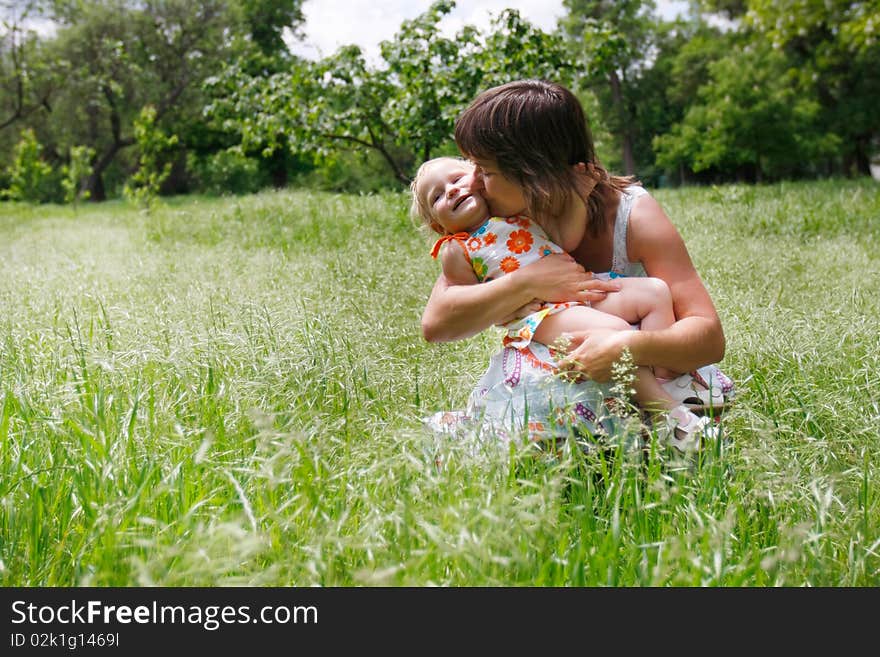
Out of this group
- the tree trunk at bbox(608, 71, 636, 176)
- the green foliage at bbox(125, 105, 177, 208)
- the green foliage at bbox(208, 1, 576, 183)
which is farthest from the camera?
the tree trunk at bbox(608, 71, 636, 176)

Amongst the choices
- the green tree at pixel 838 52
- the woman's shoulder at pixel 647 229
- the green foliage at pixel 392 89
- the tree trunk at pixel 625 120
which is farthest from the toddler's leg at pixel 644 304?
the tree trunk at pixel 625 120

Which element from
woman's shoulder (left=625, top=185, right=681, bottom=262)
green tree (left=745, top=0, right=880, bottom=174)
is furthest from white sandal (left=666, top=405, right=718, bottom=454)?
green tree (left=745, top=0, right=880, bottom=174)

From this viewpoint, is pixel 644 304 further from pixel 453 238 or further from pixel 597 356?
pixel 453 238

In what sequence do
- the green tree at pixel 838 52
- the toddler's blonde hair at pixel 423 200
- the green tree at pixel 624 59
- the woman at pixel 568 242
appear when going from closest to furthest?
1. the woman at pixel 568 242
2. the toddler's blonde hair at pixel 423 200
3. the green tree at pixel 838 52
4. the green tree at pixel 624 59

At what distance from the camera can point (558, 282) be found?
2.38 meters

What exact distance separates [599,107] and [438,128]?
103 feet

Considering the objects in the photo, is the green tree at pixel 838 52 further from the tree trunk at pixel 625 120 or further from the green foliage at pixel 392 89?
the tree trunk at pixel 625 120

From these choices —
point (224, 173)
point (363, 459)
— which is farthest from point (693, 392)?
point (224, 173)

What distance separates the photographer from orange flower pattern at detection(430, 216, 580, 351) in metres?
2.48

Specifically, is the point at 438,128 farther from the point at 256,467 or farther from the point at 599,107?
the point at 599,107

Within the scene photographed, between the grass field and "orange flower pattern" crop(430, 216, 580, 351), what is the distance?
0.48 metres

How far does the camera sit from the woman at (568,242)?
231 centimetres

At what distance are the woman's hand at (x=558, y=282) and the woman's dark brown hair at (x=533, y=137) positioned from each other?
0.20m

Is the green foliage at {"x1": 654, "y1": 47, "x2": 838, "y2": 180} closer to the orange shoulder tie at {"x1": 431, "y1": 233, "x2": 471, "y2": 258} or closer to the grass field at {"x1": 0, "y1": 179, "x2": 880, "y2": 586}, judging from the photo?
the grass field at {"x1": 0, "y1": 179, "x2": 880, "y2": 586}
